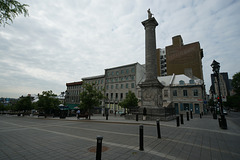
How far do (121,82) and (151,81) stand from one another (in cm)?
2653

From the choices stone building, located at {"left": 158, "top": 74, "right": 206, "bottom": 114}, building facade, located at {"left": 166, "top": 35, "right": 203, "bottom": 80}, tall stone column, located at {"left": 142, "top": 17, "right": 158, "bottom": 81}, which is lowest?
stone building, located at {"left": 158, "top": 74, "right": 206, "bottom": 114}

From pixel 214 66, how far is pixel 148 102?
893 cm

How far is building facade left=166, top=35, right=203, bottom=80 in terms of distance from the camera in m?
45.0

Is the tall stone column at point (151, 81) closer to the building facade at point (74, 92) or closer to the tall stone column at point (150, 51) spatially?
the tall stone column at point (150, 51)

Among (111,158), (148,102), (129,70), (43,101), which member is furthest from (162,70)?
(111,158)

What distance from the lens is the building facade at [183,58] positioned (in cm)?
4500

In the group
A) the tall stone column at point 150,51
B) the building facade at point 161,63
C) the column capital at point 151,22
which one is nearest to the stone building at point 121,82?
the building facade at point 161,63

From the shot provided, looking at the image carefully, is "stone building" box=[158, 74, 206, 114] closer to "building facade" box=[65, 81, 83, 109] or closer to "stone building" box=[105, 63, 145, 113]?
"stone building" box=[105, 63, 145, 113]

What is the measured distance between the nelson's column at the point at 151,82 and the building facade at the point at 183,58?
A: 103ft

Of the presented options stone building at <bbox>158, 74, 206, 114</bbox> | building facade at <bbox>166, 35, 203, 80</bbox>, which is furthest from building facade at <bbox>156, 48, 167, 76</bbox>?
stone building at <bbox>158, 74, 206, 114</bbox>

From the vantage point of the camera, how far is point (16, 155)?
434cm

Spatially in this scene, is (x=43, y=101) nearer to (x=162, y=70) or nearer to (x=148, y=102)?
(x=148, y=102)

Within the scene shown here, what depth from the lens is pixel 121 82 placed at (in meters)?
44.0

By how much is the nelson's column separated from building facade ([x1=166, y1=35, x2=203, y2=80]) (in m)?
31.3
